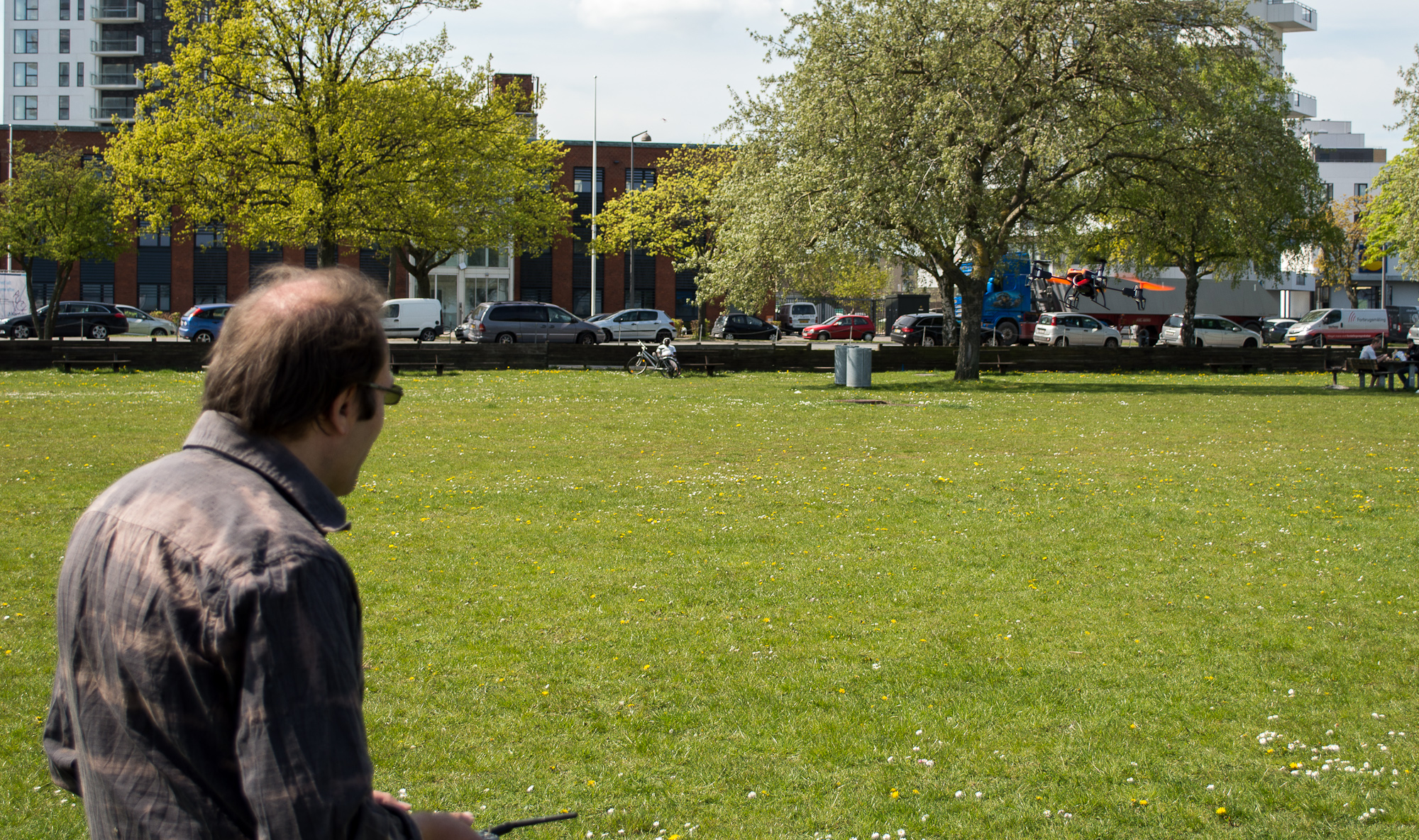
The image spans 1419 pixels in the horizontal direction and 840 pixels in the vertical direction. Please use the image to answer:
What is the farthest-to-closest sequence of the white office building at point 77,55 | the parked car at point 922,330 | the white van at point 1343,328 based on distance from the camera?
the white office building at point 77,55 → the white van at point 1343,328 → the parked car at point 922,330

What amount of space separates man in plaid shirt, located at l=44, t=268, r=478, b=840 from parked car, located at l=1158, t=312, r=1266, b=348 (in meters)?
53.5

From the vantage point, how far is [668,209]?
59.9 m

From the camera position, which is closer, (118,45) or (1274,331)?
(1274,331)

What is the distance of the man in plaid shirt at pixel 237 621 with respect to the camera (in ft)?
4.99

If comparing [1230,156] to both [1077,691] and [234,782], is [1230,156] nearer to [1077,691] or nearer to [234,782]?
[1077,691]

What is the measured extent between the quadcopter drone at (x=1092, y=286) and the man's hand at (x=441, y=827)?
51.3 metres

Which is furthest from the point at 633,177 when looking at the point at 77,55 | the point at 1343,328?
the point at 77,55

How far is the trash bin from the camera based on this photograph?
1121 inches

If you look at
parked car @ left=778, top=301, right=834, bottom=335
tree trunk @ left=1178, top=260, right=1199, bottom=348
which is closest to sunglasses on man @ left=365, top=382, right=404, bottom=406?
tree trunk @ left=1178, top=260, right=1199, bottom=348

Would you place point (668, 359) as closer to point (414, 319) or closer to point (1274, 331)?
point (414, 319)

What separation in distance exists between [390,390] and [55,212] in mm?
50693

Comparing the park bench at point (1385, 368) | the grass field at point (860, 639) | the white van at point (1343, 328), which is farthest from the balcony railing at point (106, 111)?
the park bench at point (1385, 368)

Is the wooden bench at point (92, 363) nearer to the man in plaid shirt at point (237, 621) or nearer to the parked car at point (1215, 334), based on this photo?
the man in plaid shirt at point (237, 621)

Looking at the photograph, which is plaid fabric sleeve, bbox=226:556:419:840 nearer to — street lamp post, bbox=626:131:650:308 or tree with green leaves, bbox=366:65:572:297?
tree with green leaves, bbox=366:65:572:297
